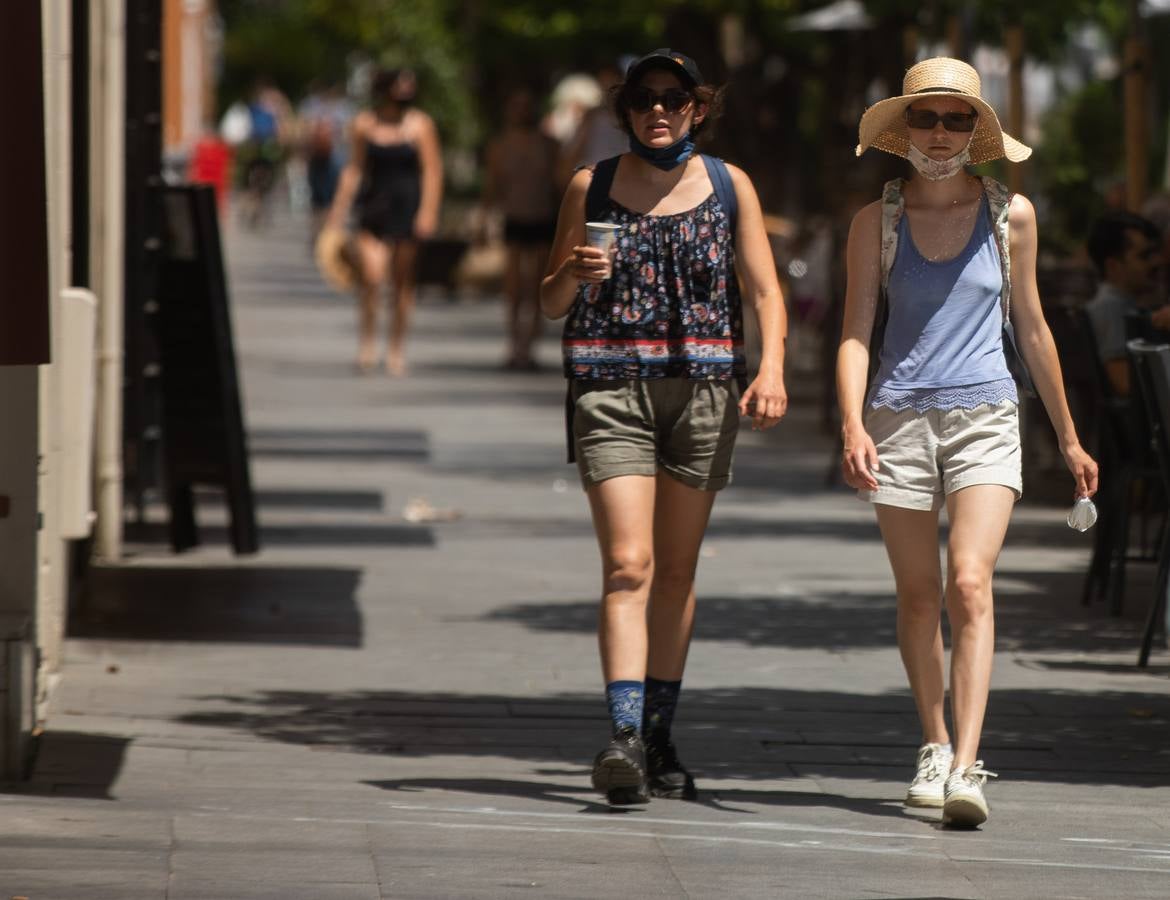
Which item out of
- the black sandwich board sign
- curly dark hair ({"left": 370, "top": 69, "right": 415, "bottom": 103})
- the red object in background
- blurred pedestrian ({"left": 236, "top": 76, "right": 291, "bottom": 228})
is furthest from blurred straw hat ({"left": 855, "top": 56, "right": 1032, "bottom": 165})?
blurred pedestrian ({"left": 236, "top": 76, "right": 291, "bottom": 228})

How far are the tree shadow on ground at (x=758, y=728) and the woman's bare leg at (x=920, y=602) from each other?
39 centimetres

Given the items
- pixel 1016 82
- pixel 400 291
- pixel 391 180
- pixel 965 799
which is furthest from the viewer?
pixel 400 291

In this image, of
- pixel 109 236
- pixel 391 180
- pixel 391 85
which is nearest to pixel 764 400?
pixel 109 236

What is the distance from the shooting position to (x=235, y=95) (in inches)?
3652

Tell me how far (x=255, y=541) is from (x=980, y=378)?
169 inches

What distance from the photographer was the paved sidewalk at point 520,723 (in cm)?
586

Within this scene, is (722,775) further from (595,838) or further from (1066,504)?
(1066,504)

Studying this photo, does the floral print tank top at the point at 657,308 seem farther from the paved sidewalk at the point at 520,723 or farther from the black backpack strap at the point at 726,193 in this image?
the paved sidewalk at the point at 520,723

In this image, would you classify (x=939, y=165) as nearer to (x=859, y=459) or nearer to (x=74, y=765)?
(x=859, y=459)

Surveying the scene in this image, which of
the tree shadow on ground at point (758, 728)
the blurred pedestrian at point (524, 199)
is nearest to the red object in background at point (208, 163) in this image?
the blurred pedestrian at point (524, 199)

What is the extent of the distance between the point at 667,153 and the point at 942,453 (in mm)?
957

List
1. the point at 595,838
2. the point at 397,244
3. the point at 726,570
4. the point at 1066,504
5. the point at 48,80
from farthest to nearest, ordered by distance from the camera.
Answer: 1. the point at 397,244
2. the point at 1066,504
3. the point at 726,570
4. the point at 48,80
5. the point at 595,838

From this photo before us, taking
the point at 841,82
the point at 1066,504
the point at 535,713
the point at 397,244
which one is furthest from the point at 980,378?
the point at 841,82

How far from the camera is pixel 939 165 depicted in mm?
6547
